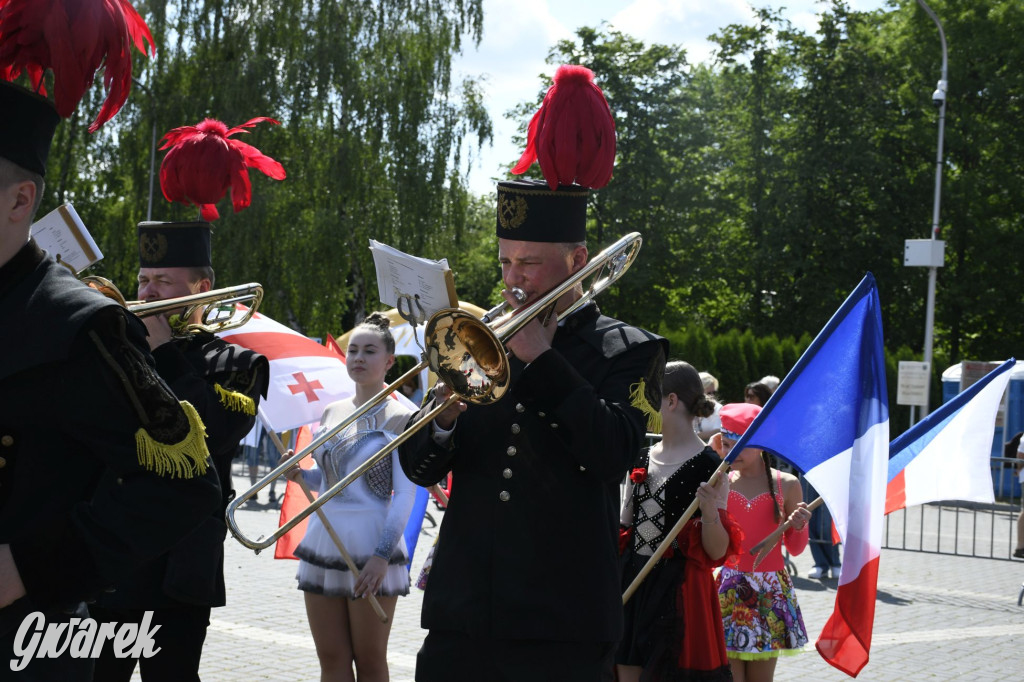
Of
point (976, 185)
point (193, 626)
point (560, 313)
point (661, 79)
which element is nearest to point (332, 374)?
point (193, 626)

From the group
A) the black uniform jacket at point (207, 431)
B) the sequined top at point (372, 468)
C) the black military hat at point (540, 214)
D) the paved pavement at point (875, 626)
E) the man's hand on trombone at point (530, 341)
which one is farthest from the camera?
the paved pavement at point (875, 626)

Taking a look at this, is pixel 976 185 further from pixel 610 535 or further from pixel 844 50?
pixel 610 535

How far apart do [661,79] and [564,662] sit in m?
35.6

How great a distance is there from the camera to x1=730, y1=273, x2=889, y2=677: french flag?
4703 millimetres

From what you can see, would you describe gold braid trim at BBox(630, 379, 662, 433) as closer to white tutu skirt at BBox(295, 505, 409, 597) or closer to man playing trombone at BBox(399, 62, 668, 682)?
man playing trombone at BBox(399, 62, 668, 682)

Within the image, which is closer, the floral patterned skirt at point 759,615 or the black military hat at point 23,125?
the black military hat at point 23,125

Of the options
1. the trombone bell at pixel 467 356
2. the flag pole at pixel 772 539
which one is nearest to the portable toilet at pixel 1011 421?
the flag pole at pixel 772 539

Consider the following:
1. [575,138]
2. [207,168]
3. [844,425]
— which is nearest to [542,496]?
[575,138]

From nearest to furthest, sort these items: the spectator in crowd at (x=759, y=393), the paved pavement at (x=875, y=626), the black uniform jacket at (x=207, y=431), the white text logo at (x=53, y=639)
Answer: the white text logo at (x=53, y=639)
the black uniform jacket at (x=207, y=431)
the paved pavement at (x=875, y=626)
the spectator in crowd at (x=759, y=393)

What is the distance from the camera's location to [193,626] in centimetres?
410

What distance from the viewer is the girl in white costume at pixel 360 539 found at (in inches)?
208

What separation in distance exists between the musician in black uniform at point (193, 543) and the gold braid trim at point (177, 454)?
5.13ft

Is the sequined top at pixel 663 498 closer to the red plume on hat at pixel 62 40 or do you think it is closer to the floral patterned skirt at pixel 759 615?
the floral patterned skirt at pixel 759 615

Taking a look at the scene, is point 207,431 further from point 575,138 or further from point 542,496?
point 575,138
